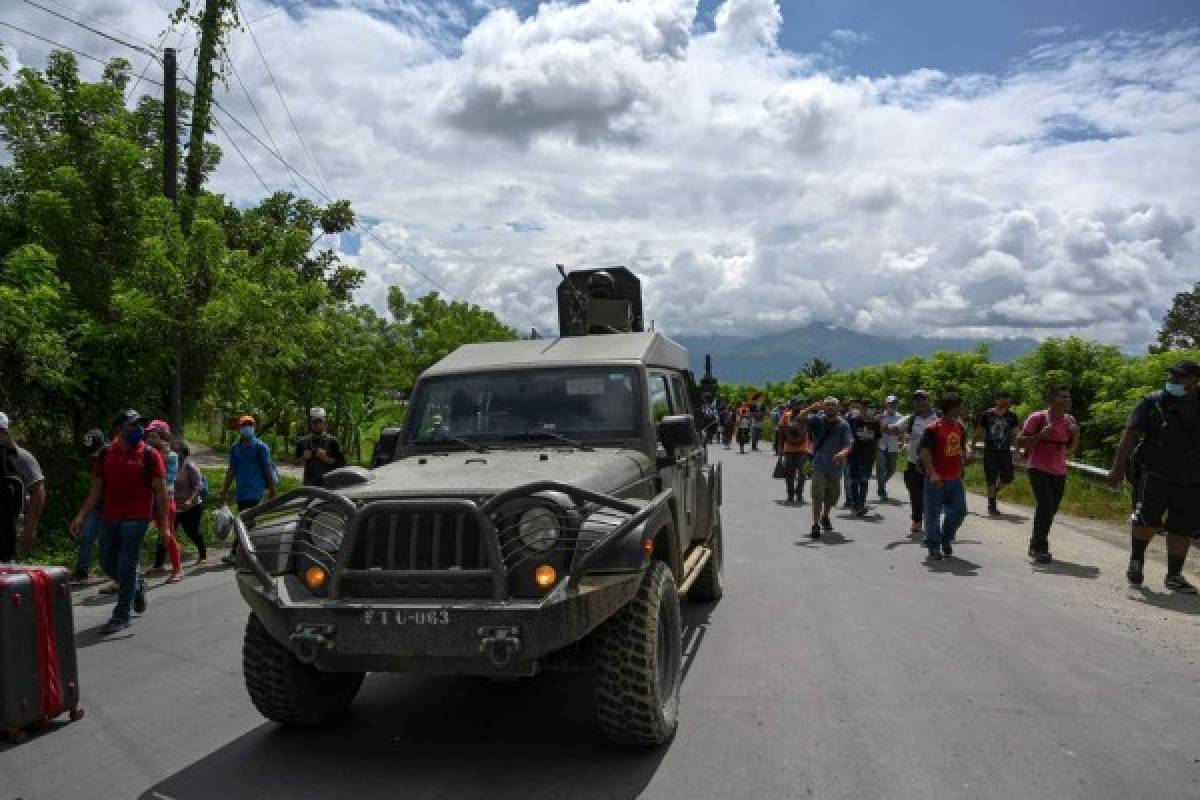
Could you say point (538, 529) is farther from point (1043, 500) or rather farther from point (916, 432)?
point (916, 432)

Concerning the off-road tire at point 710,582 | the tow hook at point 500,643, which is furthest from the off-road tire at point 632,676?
the off-road tire at point 710,582

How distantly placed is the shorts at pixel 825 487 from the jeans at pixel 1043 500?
245 centimetres

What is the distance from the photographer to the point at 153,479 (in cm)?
705

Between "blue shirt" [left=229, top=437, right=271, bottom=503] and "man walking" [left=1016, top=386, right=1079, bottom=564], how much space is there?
8.20 m

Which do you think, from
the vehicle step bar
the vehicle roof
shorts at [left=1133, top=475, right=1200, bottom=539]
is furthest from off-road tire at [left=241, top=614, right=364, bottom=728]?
shorts at [left=1133, top=475, right=1200, bottom=539]

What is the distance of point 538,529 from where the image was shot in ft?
13.7

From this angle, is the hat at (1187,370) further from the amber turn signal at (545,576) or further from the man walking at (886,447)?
the man walking at (886,447)

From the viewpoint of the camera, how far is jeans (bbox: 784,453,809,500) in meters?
14.7

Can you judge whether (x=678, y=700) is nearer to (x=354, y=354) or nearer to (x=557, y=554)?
(x=557, y=554)

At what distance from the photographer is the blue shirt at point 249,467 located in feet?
32.5

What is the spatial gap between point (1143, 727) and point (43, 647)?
224 inches

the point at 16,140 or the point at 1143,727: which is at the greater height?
the point at 16,140

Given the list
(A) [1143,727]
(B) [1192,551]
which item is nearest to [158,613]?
(A) [1143,727]

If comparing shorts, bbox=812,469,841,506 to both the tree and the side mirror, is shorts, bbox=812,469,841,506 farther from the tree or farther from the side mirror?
the tree
